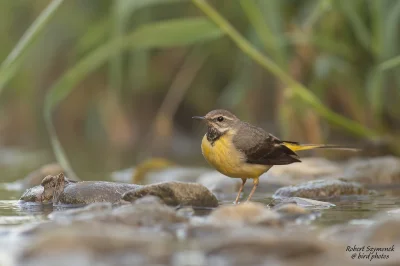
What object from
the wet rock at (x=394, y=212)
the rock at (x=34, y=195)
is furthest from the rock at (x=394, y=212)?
the rock at (x=34, y=195)

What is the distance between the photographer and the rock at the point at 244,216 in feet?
13.7

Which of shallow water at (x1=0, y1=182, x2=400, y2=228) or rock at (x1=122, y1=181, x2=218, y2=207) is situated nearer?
shallow water at (x1=0, y1=182, x2=400, y2=228)

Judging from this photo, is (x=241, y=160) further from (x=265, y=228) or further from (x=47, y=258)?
(x=47, y=258)

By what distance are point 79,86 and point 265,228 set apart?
9.09 meters

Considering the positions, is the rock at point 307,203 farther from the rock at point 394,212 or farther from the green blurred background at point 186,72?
the green blurred background at point 186,72

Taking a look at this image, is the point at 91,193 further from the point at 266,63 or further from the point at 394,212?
the point at 266,63

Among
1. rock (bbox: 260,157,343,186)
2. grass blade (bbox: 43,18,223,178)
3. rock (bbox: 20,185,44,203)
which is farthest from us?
rock (bbox: 260,157,343,186)

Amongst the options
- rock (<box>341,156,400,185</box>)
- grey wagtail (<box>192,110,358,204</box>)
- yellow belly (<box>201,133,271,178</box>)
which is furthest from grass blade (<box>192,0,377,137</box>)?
yellow belly (<box>201,133,271,178</box>)

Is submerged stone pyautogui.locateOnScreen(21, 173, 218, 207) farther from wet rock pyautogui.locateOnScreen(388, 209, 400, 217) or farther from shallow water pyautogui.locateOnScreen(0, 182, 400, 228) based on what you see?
wet rock pyautogui.locateOnScreen(388, 209, 400, 217)

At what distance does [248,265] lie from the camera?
339cm

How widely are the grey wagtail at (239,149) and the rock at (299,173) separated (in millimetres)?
1064

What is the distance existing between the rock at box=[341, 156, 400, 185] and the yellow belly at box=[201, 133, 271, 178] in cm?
154

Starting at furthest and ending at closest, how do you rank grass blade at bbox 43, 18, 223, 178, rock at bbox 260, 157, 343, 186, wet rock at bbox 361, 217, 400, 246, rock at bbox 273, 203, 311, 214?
rock at bbox 260, 157, 343, 186, grass blade at bbox 43, 18, 223, 178, rock at bbox 273, 203, 311, 214, wet rock at bbox 361, 217, 400, 246

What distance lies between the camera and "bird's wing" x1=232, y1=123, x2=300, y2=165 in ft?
19.2
